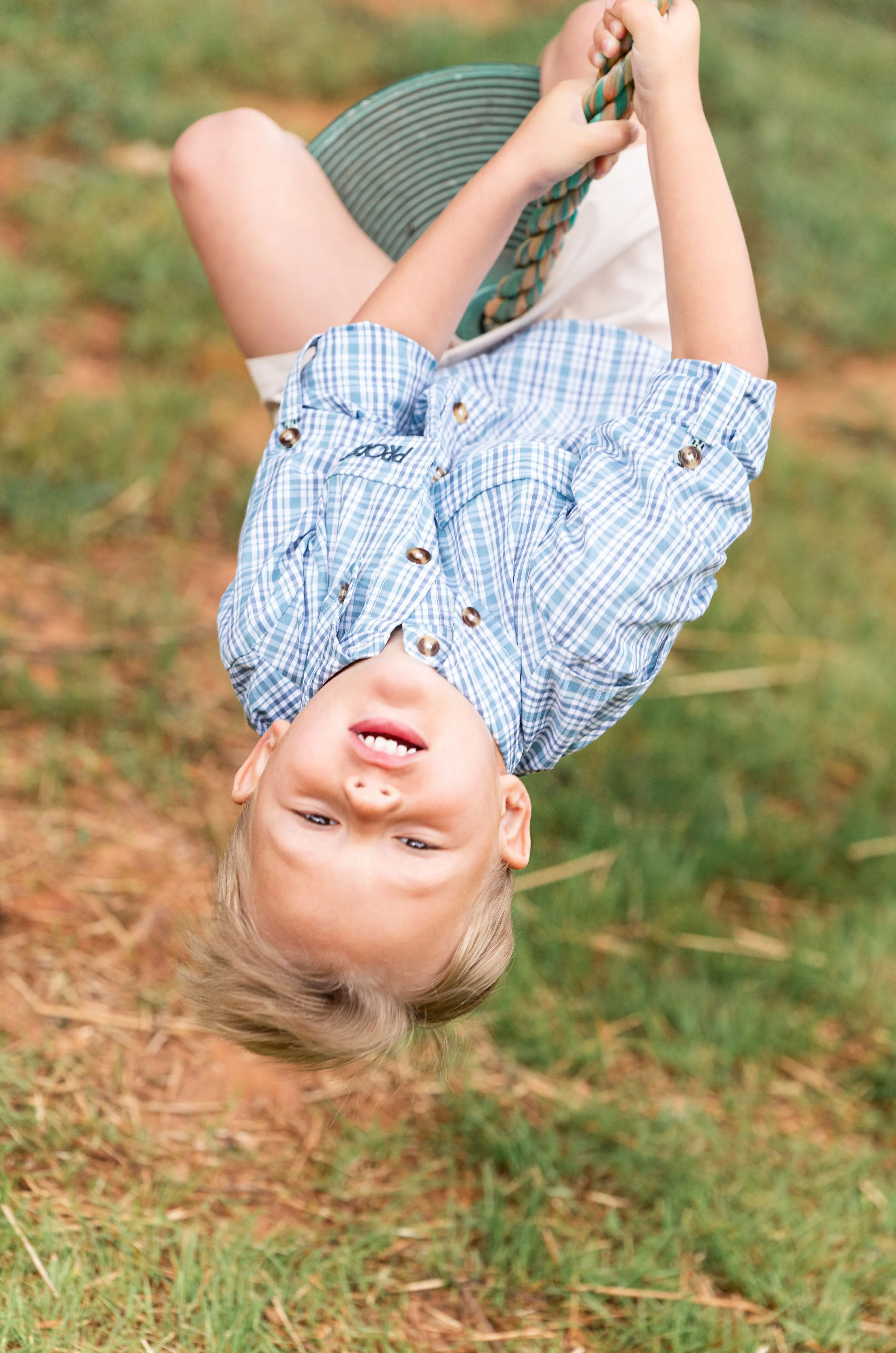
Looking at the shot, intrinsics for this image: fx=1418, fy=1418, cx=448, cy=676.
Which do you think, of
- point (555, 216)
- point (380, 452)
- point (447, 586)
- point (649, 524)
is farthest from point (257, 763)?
point (555, 216)

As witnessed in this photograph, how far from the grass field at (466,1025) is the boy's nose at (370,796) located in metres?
0.74

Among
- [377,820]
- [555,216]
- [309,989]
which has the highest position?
[555,216]

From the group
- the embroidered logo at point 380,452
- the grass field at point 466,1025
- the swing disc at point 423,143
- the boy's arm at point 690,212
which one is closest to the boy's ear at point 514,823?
the embroidered logo at point 380,452

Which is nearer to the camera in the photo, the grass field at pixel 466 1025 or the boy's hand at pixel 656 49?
the boy's hand at pixel 656 49

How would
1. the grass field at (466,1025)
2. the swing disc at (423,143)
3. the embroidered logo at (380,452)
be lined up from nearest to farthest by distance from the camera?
1. the embroidered logo at (380,452)
2. the grass field at (466,1025)
3. the swing disc at (423,143)

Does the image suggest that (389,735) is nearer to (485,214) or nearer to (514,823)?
(514,823)

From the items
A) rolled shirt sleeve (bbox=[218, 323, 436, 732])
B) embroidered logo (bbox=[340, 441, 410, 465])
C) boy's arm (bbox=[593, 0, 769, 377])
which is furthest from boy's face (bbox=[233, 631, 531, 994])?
boy's arm (bbox=[593, 0, 769, 377])

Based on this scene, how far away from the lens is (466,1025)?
8.07ft

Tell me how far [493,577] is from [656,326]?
574mm

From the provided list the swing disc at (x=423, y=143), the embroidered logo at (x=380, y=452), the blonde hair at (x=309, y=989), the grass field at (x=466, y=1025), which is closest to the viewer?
the blonde hair at (x=309, y=989)

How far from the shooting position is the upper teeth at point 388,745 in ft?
4.97

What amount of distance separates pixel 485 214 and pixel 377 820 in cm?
76

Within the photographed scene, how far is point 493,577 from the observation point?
175 cm

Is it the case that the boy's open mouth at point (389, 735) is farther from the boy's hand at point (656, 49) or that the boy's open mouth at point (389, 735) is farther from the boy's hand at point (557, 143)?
the boy's hand at point (656, 49)
